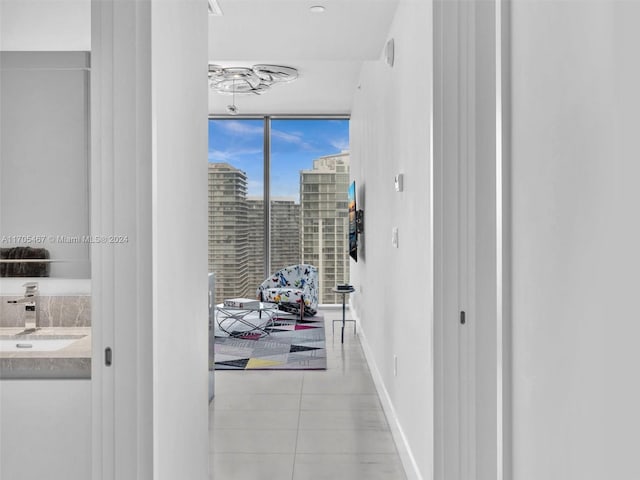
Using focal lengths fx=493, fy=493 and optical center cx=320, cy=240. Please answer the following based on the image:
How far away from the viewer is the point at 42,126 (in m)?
1.35

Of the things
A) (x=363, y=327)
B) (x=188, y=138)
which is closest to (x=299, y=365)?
(x=363, y=327)

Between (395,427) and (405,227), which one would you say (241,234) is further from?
(405,227)

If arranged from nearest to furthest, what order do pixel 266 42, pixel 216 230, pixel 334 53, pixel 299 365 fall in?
pixel 266 42 → pixel 334 53 → pixel 299 365 → pixel 216 230

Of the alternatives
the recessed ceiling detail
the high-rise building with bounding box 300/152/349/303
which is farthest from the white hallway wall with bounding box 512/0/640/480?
the high-rise building with bounding box 300/152/349/303

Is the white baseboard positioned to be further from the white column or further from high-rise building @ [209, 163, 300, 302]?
high-rise building @ [209, 163, 300, 302]

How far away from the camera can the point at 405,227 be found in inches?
105

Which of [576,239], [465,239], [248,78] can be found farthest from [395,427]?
[248,78]

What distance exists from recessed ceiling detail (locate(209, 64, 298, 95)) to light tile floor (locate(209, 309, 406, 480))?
10.4 ft

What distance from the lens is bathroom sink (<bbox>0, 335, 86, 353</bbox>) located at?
1.34m

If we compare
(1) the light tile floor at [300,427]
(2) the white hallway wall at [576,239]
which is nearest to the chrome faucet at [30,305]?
(2) the white hallway wall at [576,239]

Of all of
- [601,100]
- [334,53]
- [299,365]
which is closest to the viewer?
[601,100]

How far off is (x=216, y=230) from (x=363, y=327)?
3.41 m

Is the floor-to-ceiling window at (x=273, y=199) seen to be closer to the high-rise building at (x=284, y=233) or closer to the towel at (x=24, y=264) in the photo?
the high-rise building at (x=284, y=233)

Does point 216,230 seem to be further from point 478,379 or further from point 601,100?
point 601,100
